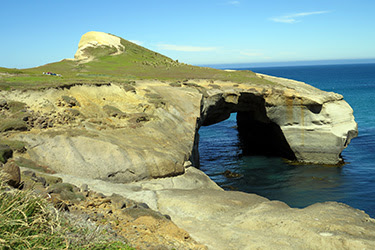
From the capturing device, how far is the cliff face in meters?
20.5

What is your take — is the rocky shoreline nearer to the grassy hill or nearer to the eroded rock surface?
the eroded rock surface

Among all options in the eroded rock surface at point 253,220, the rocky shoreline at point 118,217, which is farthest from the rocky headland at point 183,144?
the rocky shoreline at point 118,217

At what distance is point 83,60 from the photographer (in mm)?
56469

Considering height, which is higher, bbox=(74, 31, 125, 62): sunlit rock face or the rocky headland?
bbox=(74, 31, 125, 62): sunlit rock face

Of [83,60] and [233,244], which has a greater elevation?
[83,60]

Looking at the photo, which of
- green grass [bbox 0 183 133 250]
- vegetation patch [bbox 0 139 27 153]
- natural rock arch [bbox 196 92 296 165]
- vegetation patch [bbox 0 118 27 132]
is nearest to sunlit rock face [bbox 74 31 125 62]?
natural rock arch [bbox 196 92 296 165]

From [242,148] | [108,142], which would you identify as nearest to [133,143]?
[108,142]

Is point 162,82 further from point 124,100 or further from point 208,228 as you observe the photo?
point 208,228

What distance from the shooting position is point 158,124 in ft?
89.5

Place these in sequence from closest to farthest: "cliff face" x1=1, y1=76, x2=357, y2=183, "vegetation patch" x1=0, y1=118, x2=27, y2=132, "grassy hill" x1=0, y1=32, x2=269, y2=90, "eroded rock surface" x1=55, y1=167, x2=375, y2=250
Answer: "eroded rock surface" x1=55, y1=167, x2=375, y2=250 < "cliff face" x1=1, y1=76, x2=357, y2=183 < "vegetation patch" x1=0, y1=118, x2=27, y2=132 < "grassy hill" x1=0, y1=32, x2=269, y2=90

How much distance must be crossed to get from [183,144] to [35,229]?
64.4 ft

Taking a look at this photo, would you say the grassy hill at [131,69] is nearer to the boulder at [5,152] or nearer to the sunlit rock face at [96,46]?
the sunlit rock face at [96,46]

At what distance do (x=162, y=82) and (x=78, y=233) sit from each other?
3274 cm

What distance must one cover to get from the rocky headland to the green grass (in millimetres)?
4039
